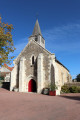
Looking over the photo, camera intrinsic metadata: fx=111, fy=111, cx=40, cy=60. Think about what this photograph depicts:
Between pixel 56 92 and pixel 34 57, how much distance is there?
692 cm

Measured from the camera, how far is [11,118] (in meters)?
5.30

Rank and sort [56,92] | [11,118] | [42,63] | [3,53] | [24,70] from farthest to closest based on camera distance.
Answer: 1. [24,70]
2. [42,63]
3. [56,92]
4. [3,53]
5. [11,118]

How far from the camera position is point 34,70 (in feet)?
61.2

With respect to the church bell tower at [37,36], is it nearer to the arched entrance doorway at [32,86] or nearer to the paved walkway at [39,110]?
the arched entrance doorway at [32,86]

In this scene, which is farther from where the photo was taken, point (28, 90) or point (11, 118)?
point (28, 90)

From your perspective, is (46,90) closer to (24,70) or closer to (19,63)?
(24,70)

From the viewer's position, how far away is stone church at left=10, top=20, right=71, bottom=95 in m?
17.1

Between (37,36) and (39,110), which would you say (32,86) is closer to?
(39,110)

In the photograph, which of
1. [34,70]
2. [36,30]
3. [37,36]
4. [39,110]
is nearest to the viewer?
[39,110]

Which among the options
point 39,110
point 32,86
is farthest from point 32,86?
point 39,110

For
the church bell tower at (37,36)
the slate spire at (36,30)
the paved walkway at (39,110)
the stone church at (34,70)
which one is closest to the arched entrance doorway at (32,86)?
the stone church at (34,70)

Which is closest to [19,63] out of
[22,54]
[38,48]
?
[22,54]

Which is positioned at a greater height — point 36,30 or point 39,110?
point 36,30

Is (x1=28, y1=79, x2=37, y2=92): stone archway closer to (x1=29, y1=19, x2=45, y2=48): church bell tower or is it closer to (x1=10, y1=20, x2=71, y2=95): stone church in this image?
(x1=10, y1=20, x2=71, y2=95): stone church
